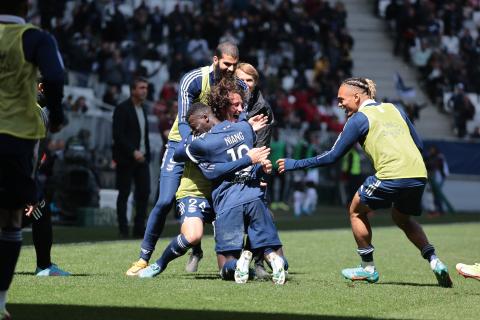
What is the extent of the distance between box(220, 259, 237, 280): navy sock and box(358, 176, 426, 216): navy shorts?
1.28 meters

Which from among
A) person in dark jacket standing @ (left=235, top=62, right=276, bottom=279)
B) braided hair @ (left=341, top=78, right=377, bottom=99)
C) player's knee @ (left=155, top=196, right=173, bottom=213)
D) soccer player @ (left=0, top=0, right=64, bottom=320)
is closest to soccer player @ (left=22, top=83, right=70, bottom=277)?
player's knee @ (left=155, top=196, right=173, bottom=213)

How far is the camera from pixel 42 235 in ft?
34.1

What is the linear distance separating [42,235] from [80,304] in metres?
2.29

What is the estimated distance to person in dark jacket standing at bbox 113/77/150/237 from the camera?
16969 mm

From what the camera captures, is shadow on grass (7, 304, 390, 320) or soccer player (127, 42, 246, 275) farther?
soccer player (127, 42, 246, 275)

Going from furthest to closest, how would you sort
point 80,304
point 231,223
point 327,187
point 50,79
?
point 327,187 < point 231,223 < point 80,304 < point 50,79

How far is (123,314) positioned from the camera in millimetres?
7684

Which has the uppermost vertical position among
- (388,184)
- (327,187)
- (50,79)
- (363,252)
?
(50,79)

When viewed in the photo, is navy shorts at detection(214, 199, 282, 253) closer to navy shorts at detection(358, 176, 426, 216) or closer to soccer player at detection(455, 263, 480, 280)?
navy shorts at detection(358, 176, 426, 216)

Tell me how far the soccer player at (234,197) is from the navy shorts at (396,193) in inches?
35.5

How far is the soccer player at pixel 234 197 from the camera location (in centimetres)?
991

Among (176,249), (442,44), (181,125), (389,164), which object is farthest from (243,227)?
(442,44)

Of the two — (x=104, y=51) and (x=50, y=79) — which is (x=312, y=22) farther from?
(x=50, y=79)

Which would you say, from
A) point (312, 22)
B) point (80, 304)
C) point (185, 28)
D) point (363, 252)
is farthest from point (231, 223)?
point (312, 22)
